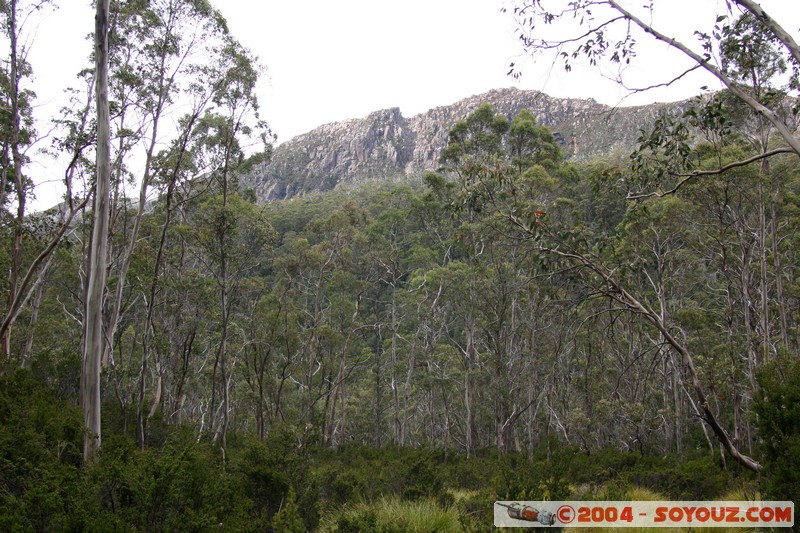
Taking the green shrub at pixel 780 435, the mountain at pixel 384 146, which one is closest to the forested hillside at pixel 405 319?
the green shrub at pixel 780 435

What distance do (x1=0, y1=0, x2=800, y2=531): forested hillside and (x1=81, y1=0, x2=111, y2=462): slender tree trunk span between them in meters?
0.17

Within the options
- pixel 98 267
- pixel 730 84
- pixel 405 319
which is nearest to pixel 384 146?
pixel 405 319

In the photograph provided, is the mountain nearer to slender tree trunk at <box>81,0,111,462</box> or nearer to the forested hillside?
the forested hillside

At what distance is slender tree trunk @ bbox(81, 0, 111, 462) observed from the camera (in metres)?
7.22

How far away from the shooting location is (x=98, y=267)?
7707mm

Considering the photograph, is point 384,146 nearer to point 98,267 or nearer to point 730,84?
point 98,267

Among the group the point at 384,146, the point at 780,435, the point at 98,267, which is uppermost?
the point at 384,146

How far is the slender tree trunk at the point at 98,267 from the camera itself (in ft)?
23.7

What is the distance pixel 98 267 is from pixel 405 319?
59.3ft

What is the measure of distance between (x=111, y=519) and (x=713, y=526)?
17.6 ft

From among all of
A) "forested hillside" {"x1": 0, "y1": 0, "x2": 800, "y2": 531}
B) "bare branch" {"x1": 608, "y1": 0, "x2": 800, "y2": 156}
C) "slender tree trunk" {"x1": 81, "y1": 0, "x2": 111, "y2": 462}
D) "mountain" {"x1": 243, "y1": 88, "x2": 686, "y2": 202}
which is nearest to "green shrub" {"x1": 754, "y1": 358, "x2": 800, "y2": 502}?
"forested hillside" {"x1": 0, "y1": 0, "x2": 800, "y2": 531}

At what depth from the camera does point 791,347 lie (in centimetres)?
1744

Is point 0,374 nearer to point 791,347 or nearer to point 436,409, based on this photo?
point 791,347

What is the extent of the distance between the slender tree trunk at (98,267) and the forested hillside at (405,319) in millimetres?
166
